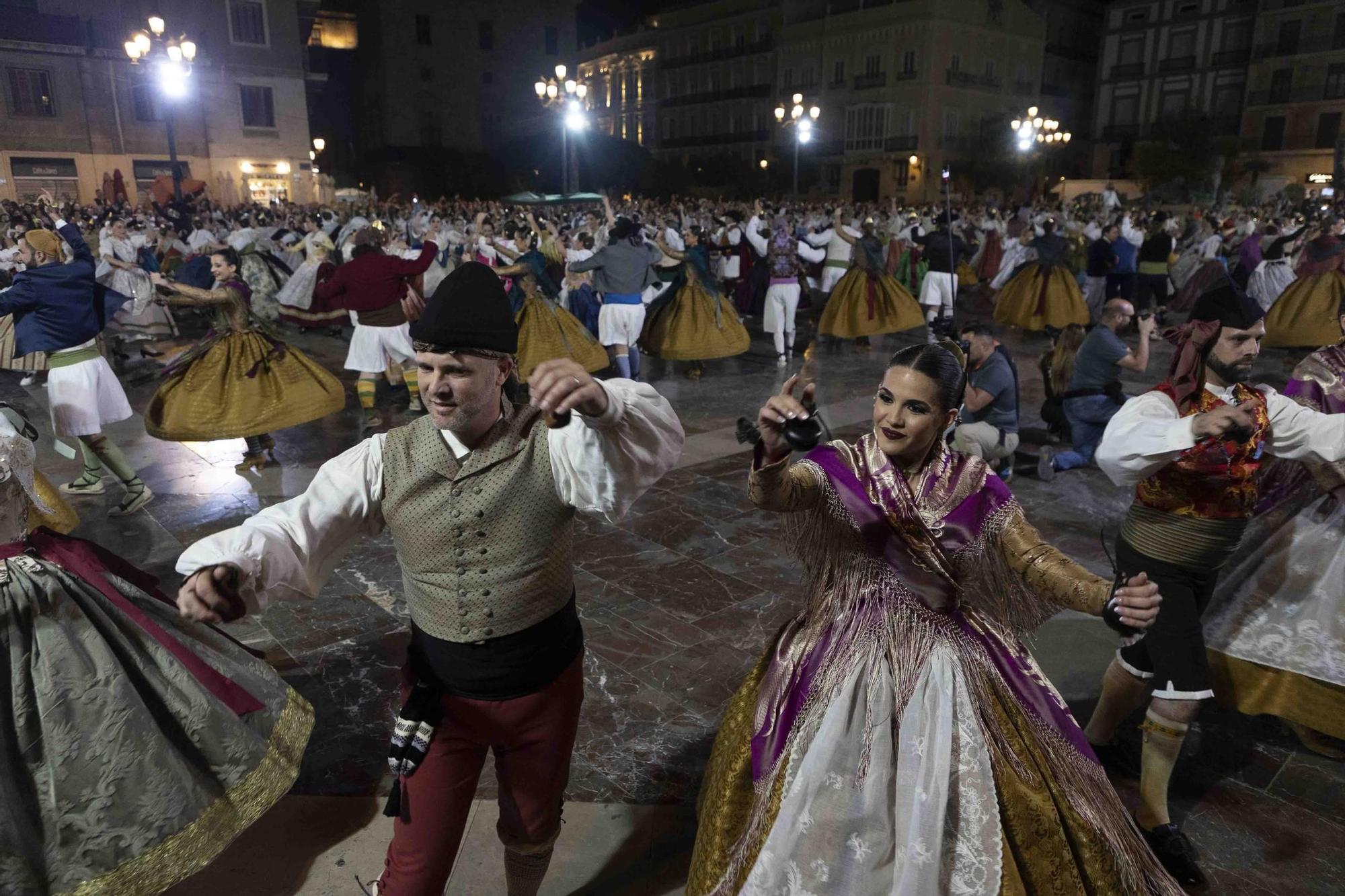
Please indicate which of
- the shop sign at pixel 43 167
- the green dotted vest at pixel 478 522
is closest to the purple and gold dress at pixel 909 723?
the green dotted vest at pixel 478 522

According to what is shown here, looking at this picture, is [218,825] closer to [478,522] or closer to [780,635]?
[478,522]

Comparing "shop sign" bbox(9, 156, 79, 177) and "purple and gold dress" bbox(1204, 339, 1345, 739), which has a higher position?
"shop sign" bbox(9, 156, 79, 177)

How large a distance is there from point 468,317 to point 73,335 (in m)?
4.96

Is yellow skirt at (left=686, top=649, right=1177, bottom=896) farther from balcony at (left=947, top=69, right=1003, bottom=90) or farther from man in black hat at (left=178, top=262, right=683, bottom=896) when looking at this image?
balcony at (left=947, top=69, right=1003, bottom=90)

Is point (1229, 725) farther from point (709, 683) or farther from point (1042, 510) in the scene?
point (1042, 510)

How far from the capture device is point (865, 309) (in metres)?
11.3

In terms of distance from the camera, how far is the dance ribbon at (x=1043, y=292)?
12055 mm

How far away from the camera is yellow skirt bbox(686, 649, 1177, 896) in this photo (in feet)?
6.49

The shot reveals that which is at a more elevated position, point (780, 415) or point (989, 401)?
point (780, 415)

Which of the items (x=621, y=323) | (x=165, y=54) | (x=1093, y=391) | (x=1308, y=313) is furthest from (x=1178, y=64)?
(x=1093, y=391)

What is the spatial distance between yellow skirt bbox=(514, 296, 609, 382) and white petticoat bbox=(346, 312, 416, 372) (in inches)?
46.3

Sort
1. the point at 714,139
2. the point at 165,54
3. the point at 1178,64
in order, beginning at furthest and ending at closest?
the point at 714,139, the point at 1178,64, the point at 165,54

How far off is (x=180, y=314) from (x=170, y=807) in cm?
1408

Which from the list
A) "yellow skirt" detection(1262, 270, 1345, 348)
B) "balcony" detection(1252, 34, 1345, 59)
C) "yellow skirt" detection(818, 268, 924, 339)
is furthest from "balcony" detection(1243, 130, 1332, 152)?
"yellow skirt" detection(818, 268, 924, 339)
